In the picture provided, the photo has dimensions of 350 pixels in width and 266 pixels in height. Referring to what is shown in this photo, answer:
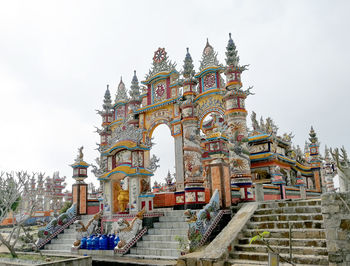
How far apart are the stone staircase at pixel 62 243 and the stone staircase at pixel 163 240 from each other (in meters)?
3.86

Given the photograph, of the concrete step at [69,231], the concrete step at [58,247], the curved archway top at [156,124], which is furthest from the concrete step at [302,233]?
the curved archway top at [156,124]

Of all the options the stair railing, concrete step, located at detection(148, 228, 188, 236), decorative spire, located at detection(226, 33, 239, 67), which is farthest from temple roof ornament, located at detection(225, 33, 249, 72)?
the stair railing

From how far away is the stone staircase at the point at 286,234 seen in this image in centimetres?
738

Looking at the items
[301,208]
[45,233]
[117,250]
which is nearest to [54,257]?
[117,250]

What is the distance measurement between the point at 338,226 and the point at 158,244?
21.3 ft

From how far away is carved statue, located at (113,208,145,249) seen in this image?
11442 mm

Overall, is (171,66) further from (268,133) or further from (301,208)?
(301,208)

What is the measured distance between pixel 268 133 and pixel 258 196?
6.28 m

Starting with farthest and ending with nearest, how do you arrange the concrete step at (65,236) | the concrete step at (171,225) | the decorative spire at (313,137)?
the decorative spire at (313,137) < the concrete step at (65,236) < the concrete step at (171,225)

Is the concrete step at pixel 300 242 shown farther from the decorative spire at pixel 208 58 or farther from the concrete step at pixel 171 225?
the decorative spire at pixel 208 58

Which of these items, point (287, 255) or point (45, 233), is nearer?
point (287, 255)

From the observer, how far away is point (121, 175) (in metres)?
14.2

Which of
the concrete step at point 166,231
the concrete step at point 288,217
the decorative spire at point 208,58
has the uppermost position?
the decorative spire at point 208,58

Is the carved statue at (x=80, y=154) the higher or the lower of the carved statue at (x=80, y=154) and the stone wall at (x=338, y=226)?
the higher
